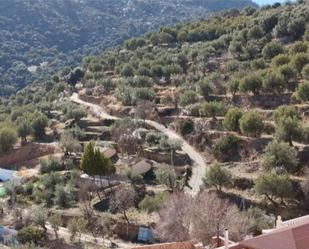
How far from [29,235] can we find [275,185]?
18.5m

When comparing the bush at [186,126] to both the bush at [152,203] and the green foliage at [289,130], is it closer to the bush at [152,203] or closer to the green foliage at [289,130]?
the green foliage at [289,130]

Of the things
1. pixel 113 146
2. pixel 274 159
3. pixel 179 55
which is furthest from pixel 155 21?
pixel 274 159

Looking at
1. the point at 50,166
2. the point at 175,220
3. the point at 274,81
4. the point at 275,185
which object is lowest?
the point at 50,166

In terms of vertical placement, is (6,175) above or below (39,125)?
below

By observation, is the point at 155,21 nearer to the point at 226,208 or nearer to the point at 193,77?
the point at 193,77

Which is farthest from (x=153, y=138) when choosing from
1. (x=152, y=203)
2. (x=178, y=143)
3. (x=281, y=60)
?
(x=281, y=60)

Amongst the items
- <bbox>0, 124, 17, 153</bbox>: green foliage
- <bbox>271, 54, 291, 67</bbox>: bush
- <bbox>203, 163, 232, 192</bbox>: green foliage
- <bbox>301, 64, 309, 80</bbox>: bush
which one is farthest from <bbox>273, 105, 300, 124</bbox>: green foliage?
<bbox>0, 124, 17, 153</bbox>: green foliage

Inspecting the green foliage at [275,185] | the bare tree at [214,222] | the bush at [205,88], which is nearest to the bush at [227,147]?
the green foliage at [275,185]

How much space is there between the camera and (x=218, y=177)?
149 ft

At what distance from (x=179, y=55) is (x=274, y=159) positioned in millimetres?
41105

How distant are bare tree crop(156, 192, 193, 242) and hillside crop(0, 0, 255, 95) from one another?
10805 cm

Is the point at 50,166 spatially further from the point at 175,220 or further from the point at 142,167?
the point at 175,220

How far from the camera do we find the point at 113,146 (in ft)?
197

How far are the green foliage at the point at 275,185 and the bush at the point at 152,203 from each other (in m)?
7.31
